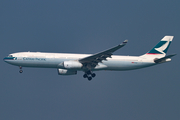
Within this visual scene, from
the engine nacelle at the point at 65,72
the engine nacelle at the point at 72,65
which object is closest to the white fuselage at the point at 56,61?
the engine nacelle at the point at 72,65

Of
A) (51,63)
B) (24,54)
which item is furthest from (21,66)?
(51,63)

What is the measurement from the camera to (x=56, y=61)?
46.4 metres

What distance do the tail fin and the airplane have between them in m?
2.28

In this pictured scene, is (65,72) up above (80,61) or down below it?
below

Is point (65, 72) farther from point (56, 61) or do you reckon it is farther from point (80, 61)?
point (80, 61)

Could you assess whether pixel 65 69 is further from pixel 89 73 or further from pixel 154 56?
pixel 154 56

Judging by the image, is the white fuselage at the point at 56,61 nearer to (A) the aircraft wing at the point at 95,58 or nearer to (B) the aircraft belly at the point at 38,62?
(B) the aircraft belly at the point at 38,62

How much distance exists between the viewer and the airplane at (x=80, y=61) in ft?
149

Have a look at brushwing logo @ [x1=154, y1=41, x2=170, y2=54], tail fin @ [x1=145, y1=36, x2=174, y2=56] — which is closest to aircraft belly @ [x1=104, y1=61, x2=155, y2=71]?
tail fin @ [x1=145, y1=36, x2=174, y2=56]

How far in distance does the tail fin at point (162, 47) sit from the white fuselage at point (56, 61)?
4908mm

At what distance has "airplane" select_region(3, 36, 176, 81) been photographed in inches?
1794

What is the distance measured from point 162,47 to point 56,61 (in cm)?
2111

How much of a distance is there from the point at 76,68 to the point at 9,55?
12237 millimetres

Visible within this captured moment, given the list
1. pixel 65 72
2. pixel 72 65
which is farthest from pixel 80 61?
pixel 65 72
